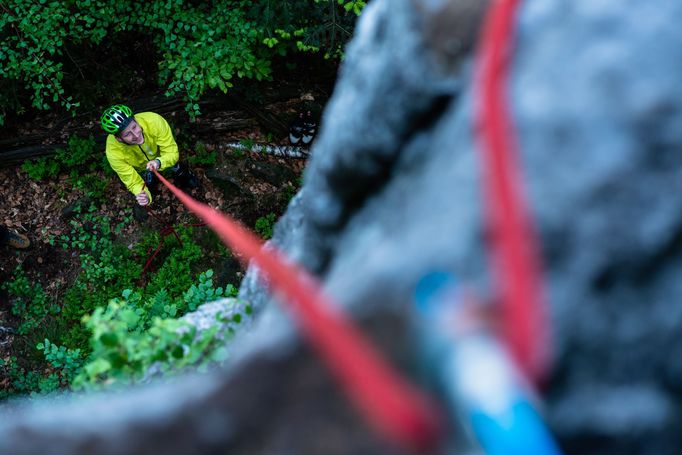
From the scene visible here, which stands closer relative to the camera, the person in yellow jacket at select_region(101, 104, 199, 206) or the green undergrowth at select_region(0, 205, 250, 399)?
the person in yellow jacket at select_region(101, 104, 199, 206)

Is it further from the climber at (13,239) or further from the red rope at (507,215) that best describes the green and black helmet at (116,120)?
the red rope at (507,215)

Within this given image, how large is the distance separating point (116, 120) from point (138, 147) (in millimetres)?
616

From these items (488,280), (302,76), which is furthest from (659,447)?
(302,76)

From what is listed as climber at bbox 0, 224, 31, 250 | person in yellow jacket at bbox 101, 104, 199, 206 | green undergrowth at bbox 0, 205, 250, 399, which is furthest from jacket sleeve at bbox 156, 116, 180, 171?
climber at bbox 0, 224, 31, 250

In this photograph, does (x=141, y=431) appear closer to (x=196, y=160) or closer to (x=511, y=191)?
(x=511, y=191)

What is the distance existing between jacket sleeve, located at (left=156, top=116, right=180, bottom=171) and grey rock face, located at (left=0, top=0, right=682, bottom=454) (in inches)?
188

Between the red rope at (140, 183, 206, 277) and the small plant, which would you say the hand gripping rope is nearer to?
the small plant

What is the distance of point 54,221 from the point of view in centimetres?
736

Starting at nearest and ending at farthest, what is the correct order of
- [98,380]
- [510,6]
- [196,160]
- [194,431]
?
[194,431]
[510,6]
[98,380]
[196,160]

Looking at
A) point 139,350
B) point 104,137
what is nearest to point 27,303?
point 104,137

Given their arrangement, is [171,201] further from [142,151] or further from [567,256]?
[567,256]

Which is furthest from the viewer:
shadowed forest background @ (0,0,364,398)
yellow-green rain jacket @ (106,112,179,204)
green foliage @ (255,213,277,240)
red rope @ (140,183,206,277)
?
green foliage @ (255,213,277,240)

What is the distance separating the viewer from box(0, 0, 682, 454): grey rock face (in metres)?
1.12

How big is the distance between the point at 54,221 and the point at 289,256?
21.3 feet
